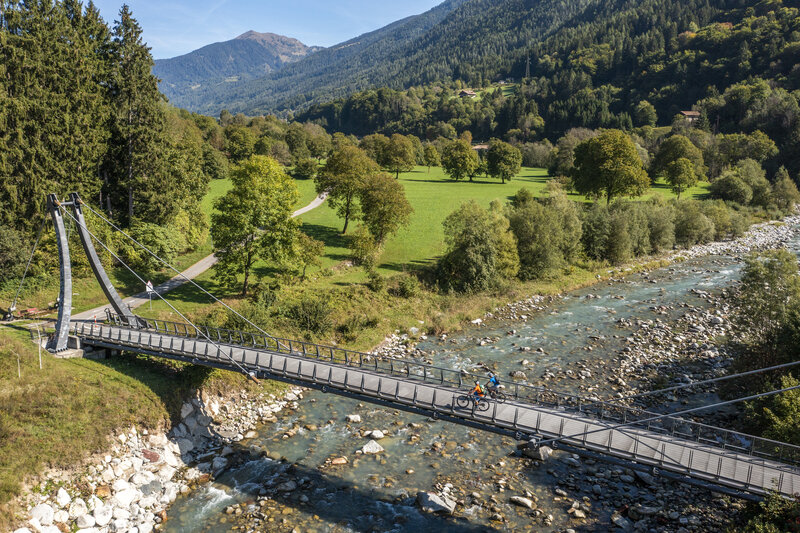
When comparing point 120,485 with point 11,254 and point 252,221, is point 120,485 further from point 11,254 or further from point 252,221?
point 11,254

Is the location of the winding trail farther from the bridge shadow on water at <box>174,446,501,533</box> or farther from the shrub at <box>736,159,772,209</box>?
the shrub at <box>736,159,772,209</box>

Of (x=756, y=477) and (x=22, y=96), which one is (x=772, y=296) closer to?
(x=756, y=477)

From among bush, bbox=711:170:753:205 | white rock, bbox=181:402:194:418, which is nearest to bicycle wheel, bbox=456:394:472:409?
white rock, bbox=181:402:194:418

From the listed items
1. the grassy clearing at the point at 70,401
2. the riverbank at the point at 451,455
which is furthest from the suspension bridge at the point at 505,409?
the riverbank at the point at 451,455

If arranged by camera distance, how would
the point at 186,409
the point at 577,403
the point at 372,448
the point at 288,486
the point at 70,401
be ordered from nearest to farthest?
the point at 288,486 < the point at 70,401 < the point at 577,403 < the point at 372,448 < the point at 186,409

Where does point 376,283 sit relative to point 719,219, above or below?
above

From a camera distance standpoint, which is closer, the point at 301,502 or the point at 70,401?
the point at 301,502

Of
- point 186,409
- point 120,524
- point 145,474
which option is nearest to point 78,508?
point 120,524
